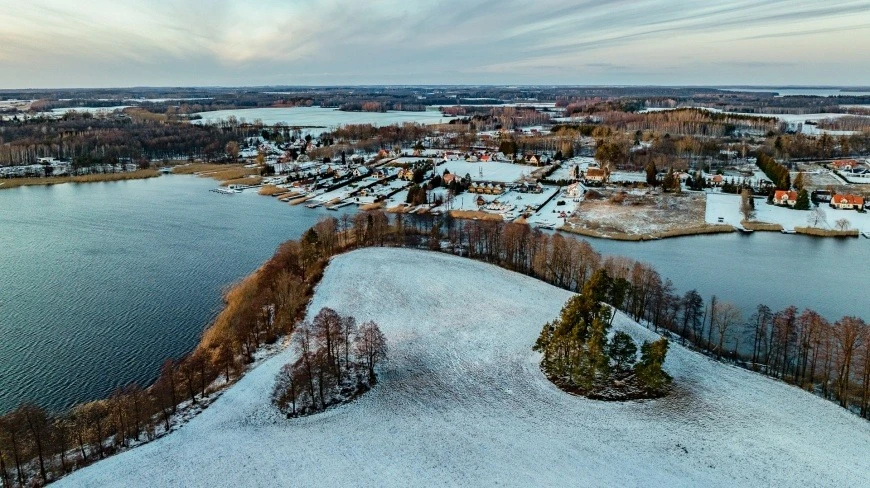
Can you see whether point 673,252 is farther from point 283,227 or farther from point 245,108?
point 245,108

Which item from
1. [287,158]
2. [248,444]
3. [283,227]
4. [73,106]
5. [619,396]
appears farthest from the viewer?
[73,106]

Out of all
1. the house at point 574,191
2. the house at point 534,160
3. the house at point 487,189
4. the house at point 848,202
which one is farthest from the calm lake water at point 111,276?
the house at point 848,202

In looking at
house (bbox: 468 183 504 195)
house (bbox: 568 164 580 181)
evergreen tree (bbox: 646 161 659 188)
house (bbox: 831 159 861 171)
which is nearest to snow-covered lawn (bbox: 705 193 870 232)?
evergreen tree (bbox: 646 161 659 188)

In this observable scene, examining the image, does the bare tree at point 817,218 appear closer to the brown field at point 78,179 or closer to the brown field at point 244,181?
the brown field at point 244,181

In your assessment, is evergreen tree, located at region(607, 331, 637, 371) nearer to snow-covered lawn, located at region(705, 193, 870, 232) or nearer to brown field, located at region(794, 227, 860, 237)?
snow-covered lawn, located at region(705, 193, 870, 232)

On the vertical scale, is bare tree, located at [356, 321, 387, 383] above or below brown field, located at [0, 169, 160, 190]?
below

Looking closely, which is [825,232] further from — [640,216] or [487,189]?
[487,189]

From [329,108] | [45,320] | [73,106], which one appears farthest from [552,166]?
[73,106]
